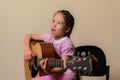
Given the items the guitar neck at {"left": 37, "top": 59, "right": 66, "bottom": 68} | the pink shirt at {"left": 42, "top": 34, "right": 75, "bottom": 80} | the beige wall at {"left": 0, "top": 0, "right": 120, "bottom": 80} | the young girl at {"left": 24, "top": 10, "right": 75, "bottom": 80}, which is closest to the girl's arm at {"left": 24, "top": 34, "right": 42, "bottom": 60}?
the young girl at {"left": 24, "top": 10, "right": 75, "bottom": 80}

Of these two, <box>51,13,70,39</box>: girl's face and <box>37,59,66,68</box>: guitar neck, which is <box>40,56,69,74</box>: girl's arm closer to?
<box>37,59,66,68</box>: guitar neck

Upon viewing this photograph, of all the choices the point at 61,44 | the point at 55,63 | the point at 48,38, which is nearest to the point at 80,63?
the point at 55,63

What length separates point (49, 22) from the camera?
225cm

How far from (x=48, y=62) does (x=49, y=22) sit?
942 mm

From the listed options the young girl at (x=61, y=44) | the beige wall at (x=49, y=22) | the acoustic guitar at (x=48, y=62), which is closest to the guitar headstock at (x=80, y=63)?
the acoustic guitar at (x=48, y=62)

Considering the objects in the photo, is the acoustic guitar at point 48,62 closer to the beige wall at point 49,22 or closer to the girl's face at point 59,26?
the girl's face at point 59,26

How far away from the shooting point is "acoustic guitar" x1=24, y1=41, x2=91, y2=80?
1254 mm

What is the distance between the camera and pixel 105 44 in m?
2.27

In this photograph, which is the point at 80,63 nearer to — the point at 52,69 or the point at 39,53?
the point at 52,69

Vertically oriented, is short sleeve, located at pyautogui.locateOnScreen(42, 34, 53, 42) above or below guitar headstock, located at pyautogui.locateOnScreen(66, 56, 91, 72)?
above

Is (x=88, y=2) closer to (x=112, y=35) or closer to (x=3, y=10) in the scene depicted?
(x=112, y=35)

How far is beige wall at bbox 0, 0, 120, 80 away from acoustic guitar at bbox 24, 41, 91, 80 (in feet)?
1.75

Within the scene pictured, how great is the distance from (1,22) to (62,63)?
3.44 feet

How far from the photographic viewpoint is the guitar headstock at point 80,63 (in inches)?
48.9
